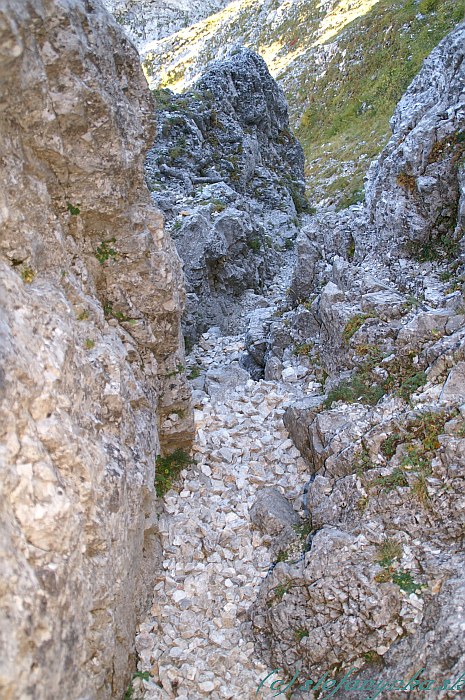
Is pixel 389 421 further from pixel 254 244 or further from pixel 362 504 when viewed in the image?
pixel 254 244

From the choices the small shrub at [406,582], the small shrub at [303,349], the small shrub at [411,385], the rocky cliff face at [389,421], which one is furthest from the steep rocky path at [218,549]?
the small shrub at [411,385]

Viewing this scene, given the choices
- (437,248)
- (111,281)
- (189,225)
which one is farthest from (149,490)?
(189,225)

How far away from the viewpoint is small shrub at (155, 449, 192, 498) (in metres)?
10.4

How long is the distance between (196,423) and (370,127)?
1100 inches

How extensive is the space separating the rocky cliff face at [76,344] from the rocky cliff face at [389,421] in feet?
10.1

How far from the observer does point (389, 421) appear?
9.29 metres

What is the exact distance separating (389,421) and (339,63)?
135ft

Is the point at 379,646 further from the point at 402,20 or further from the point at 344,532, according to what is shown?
the point at 402,20

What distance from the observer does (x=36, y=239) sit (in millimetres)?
6887

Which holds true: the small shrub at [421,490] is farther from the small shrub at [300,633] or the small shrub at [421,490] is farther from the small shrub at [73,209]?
the small shrub at [73,209]

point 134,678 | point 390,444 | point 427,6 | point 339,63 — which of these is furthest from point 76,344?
point 339,63

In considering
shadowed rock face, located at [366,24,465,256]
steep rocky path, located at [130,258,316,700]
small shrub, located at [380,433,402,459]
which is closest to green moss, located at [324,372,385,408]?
small shrub, located at [380,433,402,459]

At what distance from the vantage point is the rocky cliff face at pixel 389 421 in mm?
7180

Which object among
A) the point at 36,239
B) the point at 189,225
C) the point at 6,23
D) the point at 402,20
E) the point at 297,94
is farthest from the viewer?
the point at 297,94
